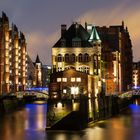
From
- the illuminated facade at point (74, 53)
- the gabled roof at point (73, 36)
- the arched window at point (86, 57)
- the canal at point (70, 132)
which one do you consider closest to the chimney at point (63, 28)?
the gabled roof at point (73, 36)

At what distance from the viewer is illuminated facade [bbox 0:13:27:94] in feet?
446

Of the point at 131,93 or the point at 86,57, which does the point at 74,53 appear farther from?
the point at 131,93

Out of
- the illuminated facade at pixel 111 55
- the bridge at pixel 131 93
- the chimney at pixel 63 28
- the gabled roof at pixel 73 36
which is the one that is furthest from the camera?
the illuminated facade at pixel 111 55

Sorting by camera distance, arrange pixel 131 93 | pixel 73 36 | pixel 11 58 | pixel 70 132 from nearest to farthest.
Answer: pixel 70 132
pixel 73 36
pixel 131 93
pixel 11 58

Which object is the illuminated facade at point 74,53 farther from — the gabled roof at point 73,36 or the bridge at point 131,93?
the bridge at point 131,93

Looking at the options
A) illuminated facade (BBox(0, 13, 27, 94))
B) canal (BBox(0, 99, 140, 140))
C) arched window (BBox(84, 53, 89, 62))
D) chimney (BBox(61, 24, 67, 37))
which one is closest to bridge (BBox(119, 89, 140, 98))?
arched window (BBox(84, 53, 89, 62))

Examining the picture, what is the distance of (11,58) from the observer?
155 meters

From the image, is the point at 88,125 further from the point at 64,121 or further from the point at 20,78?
the point at 20,78

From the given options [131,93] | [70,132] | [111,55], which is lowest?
[70,132]

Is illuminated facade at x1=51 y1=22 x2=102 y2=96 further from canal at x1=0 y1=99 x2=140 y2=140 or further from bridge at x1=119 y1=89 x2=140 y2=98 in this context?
bridge at x1=119 y1=89 x2=140 y2=98

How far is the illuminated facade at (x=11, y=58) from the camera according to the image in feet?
446

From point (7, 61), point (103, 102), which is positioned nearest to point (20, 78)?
point (7, 61)

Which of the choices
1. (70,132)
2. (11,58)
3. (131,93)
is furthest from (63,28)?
(11,58)

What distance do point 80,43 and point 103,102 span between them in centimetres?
1230
